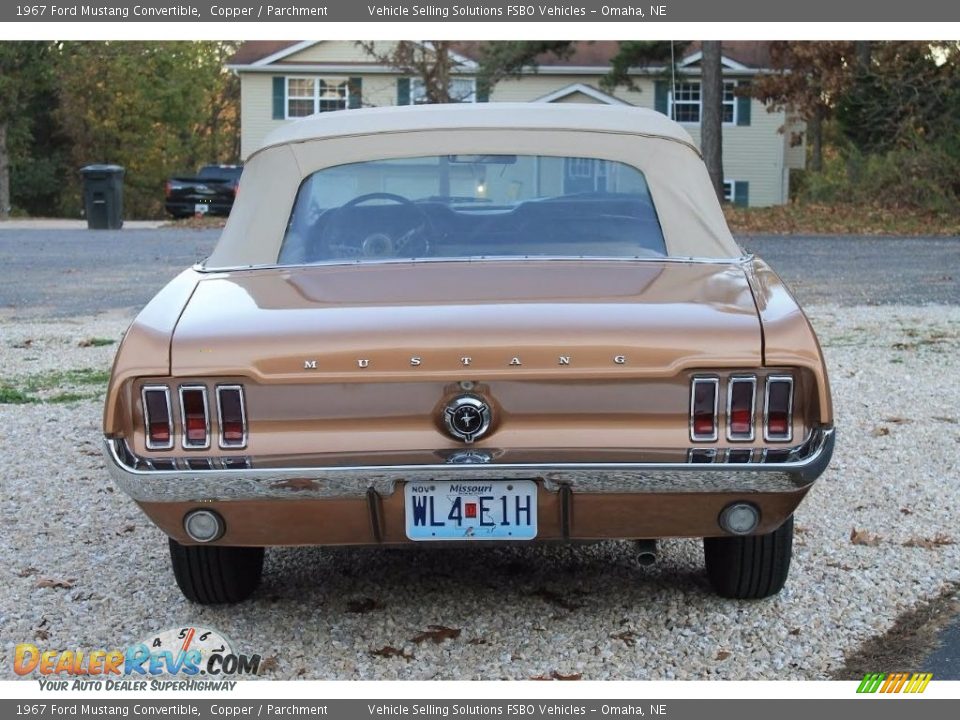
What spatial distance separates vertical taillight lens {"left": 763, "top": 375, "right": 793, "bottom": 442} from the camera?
3555 millimetres

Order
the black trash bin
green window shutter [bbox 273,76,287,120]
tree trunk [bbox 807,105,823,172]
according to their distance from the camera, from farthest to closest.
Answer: green window shutter [bbox 273,76,287,120], tree trunk [bbox 807,105,823,172], the black trash bin

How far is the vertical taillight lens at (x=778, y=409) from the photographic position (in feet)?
11.7

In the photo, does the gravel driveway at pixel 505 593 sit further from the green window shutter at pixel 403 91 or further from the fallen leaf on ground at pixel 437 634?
the green window shutter at pixel 403 91

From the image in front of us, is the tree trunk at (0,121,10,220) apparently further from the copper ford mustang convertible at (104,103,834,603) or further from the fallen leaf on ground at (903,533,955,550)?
the copper ford mustang convertible at (104,103,834,603)

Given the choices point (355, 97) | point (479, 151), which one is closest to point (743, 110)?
point (355, 97)

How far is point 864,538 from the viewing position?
509 centimetres

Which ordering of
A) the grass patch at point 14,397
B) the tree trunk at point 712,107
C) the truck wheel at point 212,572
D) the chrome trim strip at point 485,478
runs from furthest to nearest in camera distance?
1. the tree trunk at point 712,107
2. the grass patch at point 14,397
3. the truck wheel at point 212,572
4. the chrome trim strip at point 485,478

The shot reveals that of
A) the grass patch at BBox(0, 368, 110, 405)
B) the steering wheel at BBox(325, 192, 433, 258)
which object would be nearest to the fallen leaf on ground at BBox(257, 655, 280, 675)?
the steering wheel at BBox(325, 192, 433, 258)

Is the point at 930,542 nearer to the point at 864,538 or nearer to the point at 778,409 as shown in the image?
the point at 864,538

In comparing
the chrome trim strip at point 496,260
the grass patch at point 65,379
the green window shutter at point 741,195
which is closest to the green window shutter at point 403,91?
the green window shutter at point 741,195

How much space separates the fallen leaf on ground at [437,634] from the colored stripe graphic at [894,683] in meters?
1.21

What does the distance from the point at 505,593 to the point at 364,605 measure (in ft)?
1.58

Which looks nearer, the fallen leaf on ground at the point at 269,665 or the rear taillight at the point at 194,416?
the rear taillight at the point at 194,416

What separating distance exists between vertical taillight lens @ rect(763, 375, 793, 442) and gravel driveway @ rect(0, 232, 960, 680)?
27.8 inches
